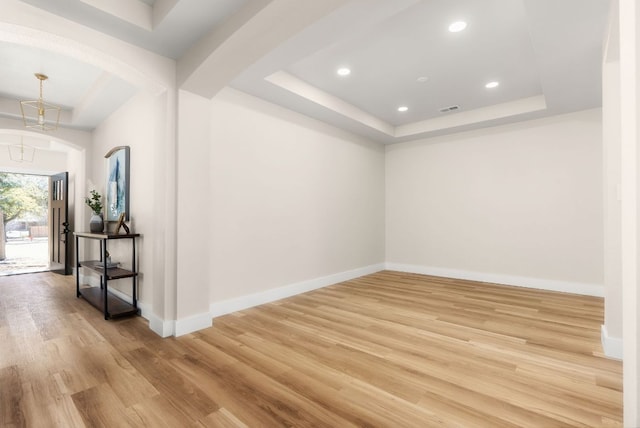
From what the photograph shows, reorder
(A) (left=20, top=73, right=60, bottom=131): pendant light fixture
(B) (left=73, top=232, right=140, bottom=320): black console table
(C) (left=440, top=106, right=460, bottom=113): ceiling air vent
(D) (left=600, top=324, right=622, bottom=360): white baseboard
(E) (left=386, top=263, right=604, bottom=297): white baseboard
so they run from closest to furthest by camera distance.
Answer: (D) (left=600, top=324, right=622, bottom=360): white baseboard
(B) (left=73, top=232, right=140, bottom=320): black console table
(A) (left=20, top=73, right=60, bottom=131): pendant light fixture
(E) (left=386, top=263, right=604, bottom=297): white baseboard
(C) (left=440, top=106, right=460, bottom=113): ceiling air vent

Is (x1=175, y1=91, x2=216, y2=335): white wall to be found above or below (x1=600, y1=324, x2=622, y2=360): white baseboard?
above

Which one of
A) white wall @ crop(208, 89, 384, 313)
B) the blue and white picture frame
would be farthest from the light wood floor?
the blue and white picture frame

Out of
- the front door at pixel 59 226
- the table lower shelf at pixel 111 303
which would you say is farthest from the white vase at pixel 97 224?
the front door at pixel 59 226

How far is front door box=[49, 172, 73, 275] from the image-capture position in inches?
235

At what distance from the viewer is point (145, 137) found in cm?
A: 350

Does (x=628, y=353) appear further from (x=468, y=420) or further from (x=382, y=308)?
(x=382, y=308)

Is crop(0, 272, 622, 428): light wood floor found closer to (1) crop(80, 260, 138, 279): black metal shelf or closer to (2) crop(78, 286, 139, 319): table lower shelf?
(2) crop(78, 286, 139, 319): table lower shelf

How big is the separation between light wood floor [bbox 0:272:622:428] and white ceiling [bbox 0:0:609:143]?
252 cm

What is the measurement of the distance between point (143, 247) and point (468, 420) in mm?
3470

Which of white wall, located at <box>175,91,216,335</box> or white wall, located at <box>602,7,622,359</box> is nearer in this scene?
white wall, located at <box>602,7,622,359</box>

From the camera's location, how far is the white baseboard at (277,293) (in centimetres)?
347

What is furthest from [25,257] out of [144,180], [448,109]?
[448,109]

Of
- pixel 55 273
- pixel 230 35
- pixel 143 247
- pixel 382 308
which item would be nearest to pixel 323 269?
pixel 382 308

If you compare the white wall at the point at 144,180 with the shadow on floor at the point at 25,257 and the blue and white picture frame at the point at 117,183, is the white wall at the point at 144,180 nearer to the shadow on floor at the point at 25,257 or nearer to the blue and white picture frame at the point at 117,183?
the blue and white picture frame at the point at 117,183
